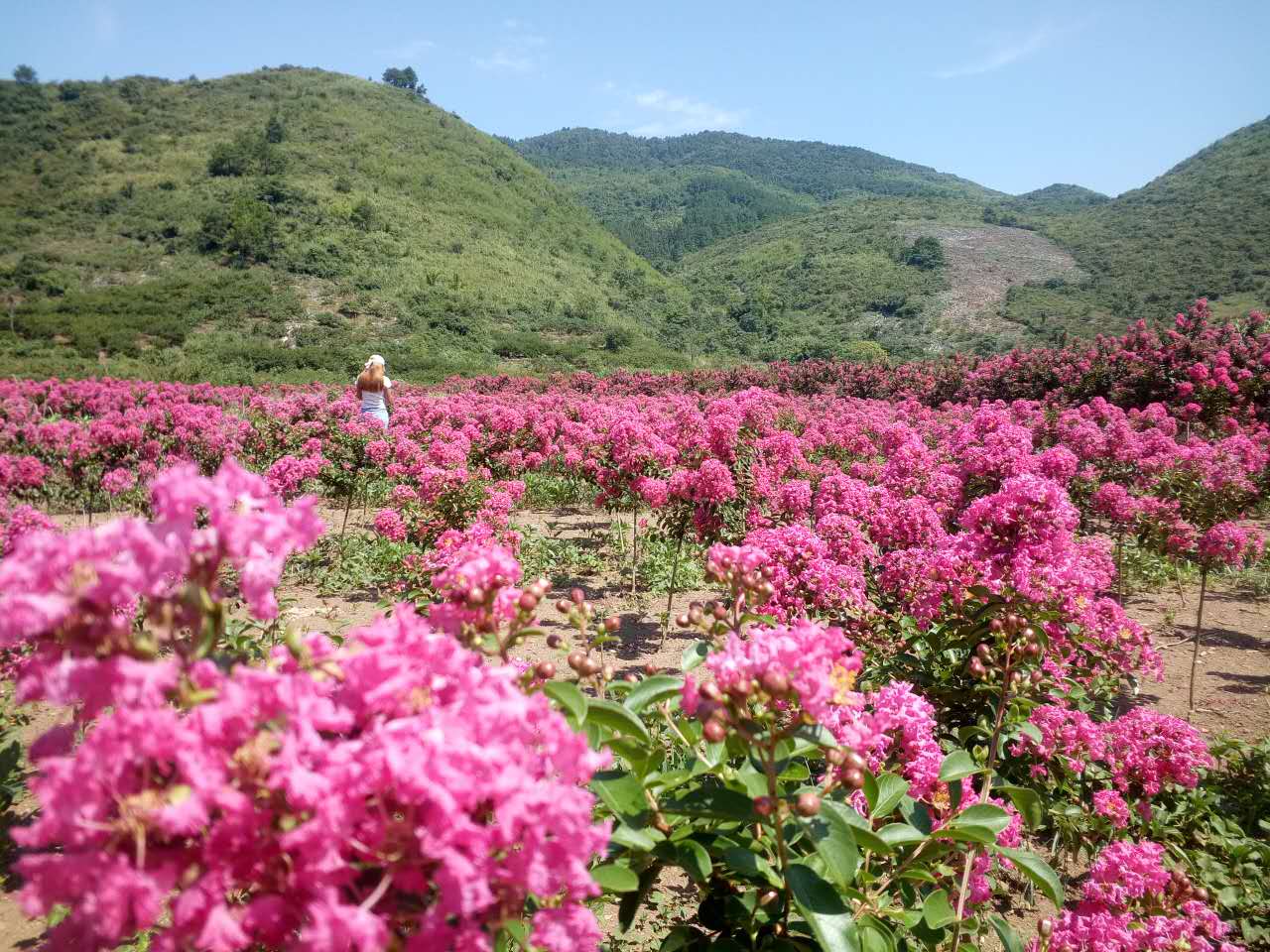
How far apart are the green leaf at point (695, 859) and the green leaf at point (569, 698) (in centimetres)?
33

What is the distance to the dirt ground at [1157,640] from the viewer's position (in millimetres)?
2803

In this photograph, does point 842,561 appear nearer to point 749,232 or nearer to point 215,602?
point 215,602

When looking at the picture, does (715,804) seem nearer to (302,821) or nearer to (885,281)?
(302,821)

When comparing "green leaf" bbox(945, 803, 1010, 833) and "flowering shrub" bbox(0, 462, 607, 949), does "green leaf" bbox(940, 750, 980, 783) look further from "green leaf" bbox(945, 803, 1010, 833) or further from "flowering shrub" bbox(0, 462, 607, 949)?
"flowering shrub" bbox(0, 462, 607, 949)

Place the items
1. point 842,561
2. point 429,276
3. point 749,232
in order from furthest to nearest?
point 749,232, point 429,276, point 842,561

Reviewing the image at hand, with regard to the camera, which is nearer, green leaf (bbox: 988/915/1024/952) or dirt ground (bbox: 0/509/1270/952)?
green leaf (bbox: 988/915/1024/952)

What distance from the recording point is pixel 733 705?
1.22 meters

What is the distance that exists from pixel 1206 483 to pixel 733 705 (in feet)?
18.1

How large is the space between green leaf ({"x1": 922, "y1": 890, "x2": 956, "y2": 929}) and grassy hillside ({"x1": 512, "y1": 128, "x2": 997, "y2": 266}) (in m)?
94.8

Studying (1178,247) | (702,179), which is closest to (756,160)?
(702,179)

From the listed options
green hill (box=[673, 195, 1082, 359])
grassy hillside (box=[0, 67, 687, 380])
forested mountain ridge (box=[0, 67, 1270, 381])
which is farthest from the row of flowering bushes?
green hill (box=[673, 195, 1082, 359])

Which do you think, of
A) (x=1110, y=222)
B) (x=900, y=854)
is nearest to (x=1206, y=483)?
(x=900, y=854)

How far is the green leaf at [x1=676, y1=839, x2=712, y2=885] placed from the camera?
4.03 ft

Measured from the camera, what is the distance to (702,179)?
122m
